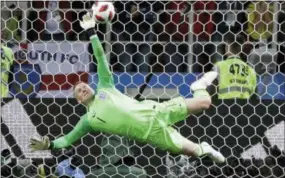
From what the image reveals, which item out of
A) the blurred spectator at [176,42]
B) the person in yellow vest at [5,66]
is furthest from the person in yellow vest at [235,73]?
the person in yellow vest at [5,66]

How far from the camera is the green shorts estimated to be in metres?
5.22

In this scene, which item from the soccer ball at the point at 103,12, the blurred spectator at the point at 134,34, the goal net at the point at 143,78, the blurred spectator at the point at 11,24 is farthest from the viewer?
the blurred spectator at the point at 134,34

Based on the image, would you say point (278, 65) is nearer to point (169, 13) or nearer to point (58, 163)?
point (169, 13)

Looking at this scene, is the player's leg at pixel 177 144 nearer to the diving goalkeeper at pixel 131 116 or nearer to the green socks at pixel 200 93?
the diving goalkeeper at pixel 131 116

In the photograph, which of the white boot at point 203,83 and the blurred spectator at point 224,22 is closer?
the white boot at point 203,83

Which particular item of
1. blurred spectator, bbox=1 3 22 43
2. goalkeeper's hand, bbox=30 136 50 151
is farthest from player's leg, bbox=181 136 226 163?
blurred spectator, bbox=1 3 22 43

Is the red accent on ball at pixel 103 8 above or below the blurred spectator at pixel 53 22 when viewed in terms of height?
above

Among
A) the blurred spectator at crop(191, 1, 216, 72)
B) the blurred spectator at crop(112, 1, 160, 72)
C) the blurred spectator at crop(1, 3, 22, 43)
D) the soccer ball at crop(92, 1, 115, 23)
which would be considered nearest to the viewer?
the soccer ball at crop(92, 1, 115, 23)

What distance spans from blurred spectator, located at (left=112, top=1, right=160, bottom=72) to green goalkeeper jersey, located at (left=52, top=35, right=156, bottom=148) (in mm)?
1010

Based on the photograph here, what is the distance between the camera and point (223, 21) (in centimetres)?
643

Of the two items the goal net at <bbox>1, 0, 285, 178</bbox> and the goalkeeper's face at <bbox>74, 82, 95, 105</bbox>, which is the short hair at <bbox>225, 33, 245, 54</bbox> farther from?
the goalkeeper's face at <bbox>74, 82, 95, 105</bbox>

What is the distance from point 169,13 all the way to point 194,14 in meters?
0.19

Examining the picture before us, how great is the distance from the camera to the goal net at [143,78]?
5.68 metres

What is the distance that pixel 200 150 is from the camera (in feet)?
17.2
